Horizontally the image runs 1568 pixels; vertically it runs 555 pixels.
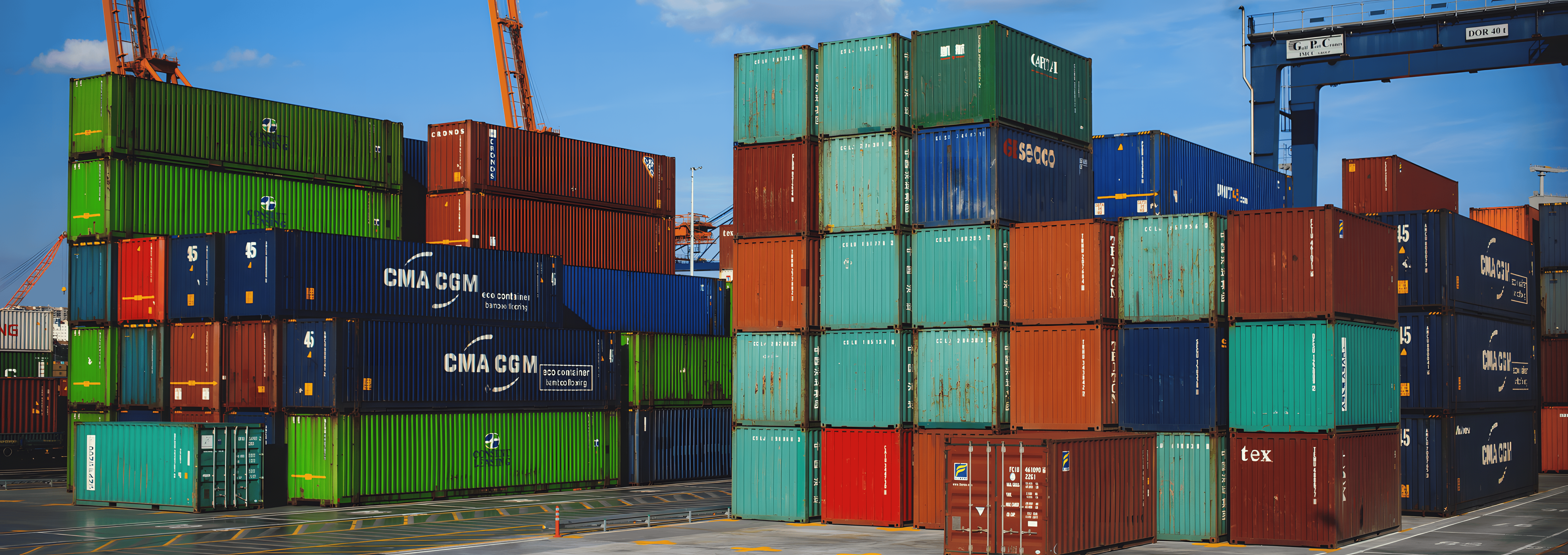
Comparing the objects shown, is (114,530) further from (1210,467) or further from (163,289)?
(1210,467)

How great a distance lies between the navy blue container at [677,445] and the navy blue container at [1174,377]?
79.3ft

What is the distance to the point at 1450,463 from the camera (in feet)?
121

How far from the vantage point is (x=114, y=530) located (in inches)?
1312

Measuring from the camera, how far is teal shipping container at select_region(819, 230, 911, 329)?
33375mm

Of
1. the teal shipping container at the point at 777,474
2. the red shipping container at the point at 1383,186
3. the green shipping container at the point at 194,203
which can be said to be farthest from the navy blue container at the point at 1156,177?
the green shipping container at the point at 194,203

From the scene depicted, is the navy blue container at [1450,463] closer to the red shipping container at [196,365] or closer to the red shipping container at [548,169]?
the red shipping container at [548,169]

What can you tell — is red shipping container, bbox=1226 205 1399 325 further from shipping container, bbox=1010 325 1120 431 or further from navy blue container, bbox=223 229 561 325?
navy blue container, bbox=223 229 561 325

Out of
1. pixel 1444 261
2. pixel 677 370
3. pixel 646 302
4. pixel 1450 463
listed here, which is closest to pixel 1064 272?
pixel 1444 261

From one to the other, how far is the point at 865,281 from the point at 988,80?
19.1 feet

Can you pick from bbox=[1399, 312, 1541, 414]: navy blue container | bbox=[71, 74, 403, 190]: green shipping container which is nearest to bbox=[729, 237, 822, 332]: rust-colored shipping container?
bbox=[1399, 312, 1541, 414]: navy blue container

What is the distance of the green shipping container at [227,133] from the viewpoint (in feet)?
141

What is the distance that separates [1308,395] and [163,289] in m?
34.2

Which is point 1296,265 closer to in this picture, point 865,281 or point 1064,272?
point 1064,272

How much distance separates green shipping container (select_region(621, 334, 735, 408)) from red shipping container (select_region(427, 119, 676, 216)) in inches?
234
